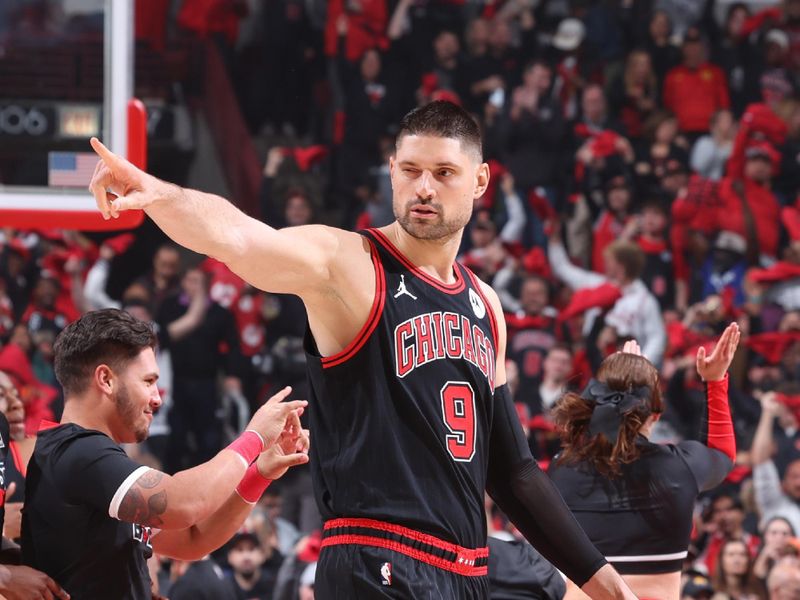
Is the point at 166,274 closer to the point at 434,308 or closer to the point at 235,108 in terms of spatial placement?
the point at 235,108

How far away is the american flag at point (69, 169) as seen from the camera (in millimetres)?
6141

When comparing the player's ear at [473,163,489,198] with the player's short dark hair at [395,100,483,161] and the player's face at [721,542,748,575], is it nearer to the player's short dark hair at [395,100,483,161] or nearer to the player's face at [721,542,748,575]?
the player's short dark hair at [395,100,483,161]

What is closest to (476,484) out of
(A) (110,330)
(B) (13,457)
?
(A) (110,330)

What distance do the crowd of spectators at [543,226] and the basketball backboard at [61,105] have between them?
267cm

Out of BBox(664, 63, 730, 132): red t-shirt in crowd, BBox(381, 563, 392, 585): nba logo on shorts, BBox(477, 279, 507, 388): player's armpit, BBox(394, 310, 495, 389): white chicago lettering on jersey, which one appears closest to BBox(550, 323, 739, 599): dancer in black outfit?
BBox(477, 279, 507, 388): player's armpit

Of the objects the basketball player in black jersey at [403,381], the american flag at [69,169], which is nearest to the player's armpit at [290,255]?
the basketball player in black jersey at [403,381]

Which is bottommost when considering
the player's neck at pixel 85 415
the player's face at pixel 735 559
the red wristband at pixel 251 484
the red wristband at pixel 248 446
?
the player's face at pixel 735 559

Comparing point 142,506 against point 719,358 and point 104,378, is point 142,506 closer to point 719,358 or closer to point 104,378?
point 104,378

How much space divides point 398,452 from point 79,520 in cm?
92

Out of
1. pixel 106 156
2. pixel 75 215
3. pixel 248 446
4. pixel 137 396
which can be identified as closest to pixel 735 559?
pixel 75 215

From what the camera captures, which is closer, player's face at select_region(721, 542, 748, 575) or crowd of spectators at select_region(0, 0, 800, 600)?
player's face at select_region(721, 542, 748, 575)

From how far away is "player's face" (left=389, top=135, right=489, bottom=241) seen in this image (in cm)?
395

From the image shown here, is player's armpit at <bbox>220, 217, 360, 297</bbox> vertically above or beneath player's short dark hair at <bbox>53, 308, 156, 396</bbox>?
above

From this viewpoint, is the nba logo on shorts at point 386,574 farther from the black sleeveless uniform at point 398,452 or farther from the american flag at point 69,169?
the american flag at point 69,169
